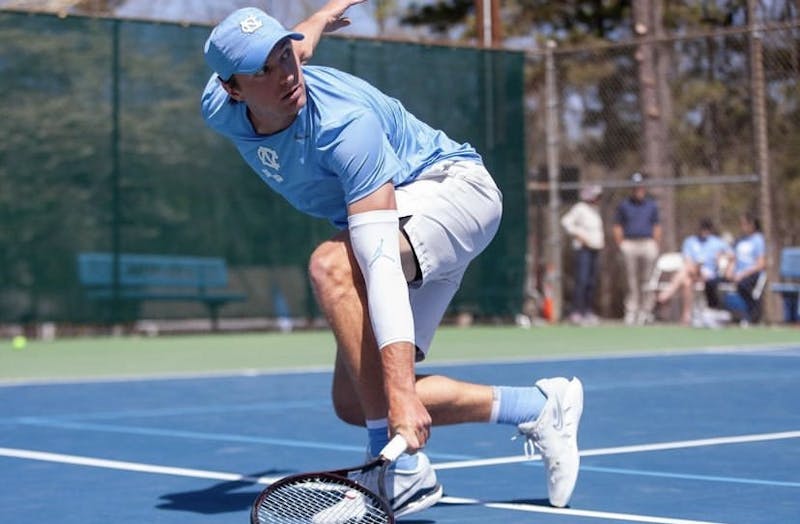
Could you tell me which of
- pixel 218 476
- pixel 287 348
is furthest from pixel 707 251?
pixel 218 476

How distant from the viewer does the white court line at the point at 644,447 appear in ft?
17.5

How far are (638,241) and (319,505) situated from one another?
12.9m

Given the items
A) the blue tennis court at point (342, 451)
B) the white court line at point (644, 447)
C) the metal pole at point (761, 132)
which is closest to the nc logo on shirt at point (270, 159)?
the blue tennis court at point (342, 451)

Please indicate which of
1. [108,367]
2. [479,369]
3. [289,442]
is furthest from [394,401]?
[108,367]

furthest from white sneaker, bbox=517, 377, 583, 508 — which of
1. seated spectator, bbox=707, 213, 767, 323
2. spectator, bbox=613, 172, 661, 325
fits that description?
spectator, bbox=613, 172, 661, 325

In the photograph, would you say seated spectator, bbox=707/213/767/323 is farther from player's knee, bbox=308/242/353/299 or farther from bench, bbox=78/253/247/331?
player's knee, bbox=308/242/353/299

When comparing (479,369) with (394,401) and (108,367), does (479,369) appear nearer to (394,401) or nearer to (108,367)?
(108,367)

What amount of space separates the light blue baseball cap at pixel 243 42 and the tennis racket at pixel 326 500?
0.99 metres

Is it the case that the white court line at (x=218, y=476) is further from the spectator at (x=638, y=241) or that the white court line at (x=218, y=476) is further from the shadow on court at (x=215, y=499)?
the spectator at (x=638, y=241)

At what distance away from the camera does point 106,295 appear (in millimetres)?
13914

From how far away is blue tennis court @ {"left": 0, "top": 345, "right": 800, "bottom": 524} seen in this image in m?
4.38

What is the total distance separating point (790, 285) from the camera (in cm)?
1555

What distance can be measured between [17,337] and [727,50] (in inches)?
316

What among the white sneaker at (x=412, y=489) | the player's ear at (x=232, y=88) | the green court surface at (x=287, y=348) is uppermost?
the player's ear at (x=232, y=88)
